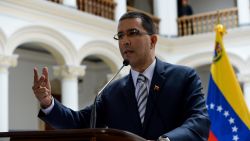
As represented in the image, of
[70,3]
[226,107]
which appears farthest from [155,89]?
[70,3]

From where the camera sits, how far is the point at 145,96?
121 inches

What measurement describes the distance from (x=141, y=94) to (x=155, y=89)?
0.10 metres

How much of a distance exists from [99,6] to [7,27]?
394 cm

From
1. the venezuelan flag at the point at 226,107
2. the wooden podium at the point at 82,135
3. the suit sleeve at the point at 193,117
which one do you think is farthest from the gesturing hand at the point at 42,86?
the venezuelan flag at the point at 226,107

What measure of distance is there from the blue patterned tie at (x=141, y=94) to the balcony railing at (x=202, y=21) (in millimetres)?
14370

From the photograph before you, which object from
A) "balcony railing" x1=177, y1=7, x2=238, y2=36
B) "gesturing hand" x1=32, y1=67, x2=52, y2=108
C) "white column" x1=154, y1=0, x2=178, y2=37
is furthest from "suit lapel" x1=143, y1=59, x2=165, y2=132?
"balcony railing" x1=177, y1=7, x2=238, y2=36

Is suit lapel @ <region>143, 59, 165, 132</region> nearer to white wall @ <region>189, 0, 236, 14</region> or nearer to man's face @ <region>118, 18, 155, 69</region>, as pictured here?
man's face @ <region>118, 18, 155, 69</region>

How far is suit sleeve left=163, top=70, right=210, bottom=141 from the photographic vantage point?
2.63 meters

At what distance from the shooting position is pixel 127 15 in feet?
9.78

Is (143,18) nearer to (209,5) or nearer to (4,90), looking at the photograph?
(4,90)

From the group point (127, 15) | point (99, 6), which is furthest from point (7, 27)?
point (127, 15)

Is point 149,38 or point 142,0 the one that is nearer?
point 149,38

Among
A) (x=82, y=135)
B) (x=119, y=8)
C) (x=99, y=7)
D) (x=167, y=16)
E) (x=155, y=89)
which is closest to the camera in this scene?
(x=82, y=135)

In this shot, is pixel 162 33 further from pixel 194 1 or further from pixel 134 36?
pixel 134 36
